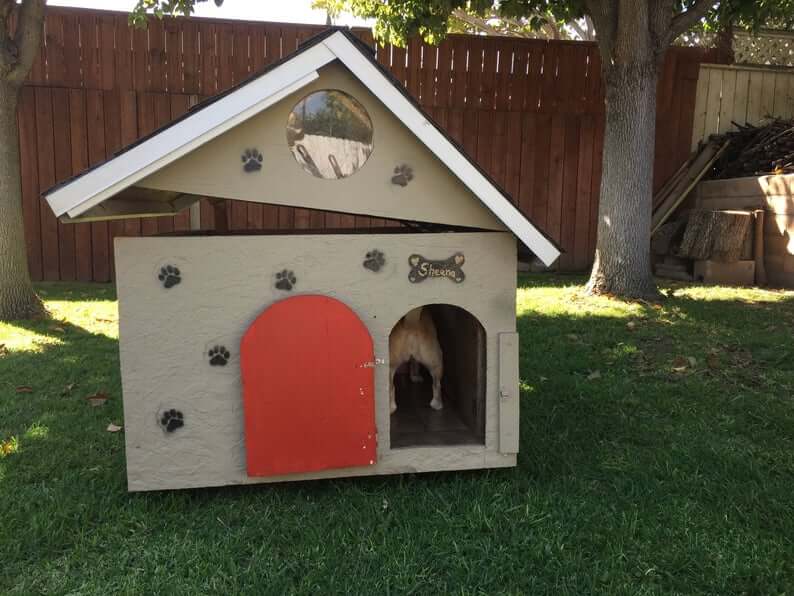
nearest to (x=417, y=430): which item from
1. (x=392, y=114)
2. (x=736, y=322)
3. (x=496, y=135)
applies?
(x=392, y=114)

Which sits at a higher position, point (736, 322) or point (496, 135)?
point (496, 135)

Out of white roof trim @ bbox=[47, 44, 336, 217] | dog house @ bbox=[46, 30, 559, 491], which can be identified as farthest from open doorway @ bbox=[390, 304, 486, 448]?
white roof trim @ bbox=[47, 44, 336, 217]

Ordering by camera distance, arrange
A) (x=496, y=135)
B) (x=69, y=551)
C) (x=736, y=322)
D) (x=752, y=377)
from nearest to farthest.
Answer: (x=69, y=551) < (x=752, y=377) < (x=736, y=322) < (x=496, y=135)

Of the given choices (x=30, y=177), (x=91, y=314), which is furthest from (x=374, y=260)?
(x=30, y=177)

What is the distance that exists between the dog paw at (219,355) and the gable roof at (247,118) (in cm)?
87

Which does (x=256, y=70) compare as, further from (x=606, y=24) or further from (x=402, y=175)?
(x=402, y=175)

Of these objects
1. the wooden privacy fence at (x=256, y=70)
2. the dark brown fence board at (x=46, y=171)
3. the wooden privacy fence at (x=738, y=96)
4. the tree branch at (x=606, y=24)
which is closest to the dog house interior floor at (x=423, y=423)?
the wooden privacy fence at (x=256, y=70)

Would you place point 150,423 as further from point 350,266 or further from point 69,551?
point 350,266

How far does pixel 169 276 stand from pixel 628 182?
18.9 feet

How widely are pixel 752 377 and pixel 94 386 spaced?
507 cm

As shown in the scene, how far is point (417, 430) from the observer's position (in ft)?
12.1

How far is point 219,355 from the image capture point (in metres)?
3.13

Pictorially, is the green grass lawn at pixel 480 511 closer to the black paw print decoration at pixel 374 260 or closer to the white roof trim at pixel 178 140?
the black paw print decoration at pixel 374 260

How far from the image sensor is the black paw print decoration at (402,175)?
3154 millimetres
